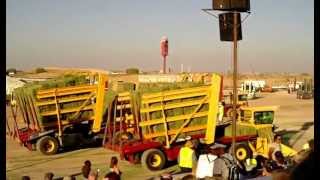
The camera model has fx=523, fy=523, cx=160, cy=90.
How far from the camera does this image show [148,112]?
15.7 meters

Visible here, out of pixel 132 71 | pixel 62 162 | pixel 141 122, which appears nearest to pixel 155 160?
pixel 141 122

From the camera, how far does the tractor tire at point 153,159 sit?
49.3ft

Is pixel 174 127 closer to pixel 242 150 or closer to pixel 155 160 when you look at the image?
pixel 155 160

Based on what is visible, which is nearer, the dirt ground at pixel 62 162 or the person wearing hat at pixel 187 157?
the person wearing hat at pixel 187 157

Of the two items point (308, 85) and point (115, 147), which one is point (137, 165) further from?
point (308, 85)

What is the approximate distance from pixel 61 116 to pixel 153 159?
5.52 m

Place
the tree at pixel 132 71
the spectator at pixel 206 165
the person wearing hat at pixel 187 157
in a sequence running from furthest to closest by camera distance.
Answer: the tree at pixel 132 71 → the person wearing hat at pixel 187 157 → the spectator at pixel 206 165

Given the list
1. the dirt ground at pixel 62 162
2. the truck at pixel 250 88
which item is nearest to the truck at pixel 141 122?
the dirt ground at pixel 62 162

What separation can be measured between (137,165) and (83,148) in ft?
15.9

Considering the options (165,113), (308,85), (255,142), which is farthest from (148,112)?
(308,85)

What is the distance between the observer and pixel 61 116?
19.3m

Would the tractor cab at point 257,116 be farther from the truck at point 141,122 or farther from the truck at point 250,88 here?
the truck at point 250,88

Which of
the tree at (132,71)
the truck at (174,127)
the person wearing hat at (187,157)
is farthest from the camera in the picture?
the tree at (132,71)

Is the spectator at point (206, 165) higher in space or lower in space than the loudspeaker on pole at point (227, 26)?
lower
